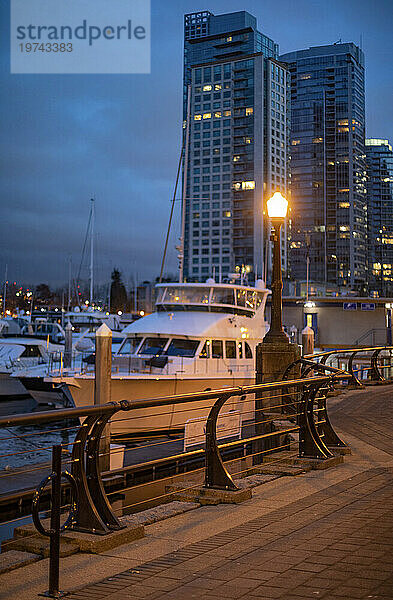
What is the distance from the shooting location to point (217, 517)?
6125 mm

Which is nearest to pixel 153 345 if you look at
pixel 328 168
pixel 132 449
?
pixel 132 449

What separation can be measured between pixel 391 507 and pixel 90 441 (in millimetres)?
3120

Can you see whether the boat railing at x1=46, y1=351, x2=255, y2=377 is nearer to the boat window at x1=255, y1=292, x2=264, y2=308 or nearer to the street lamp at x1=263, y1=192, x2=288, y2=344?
the boat window at x1=255, y1=292, x2=264, y2=308

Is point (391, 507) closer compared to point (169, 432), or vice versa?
→ point (391, 507)

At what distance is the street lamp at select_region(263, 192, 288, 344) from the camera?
40.8ft

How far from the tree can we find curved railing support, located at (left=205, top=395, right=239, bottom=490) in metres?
126

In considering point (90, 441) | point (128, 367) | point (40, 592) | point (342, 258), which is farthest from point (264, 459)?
point (342, 258)

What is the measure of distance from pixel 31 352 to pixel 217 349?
20.3 m

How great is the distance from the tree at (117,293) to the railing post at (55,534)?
128057 mm

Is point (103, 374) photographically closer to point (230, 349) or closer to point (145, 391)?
point (145, 391)

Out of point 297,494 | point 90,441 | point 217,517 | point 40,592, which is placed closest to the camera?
point 40,592

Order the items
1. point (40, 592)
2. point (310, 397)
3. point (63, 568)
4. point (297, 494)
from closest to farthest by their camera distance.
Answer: point (40, 592) → point (63, 568) → point (297, 494) → point (310, 397)

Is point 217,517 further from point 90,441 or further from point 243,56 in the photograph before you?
point 243,56

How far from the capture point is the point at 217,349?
965 inches
